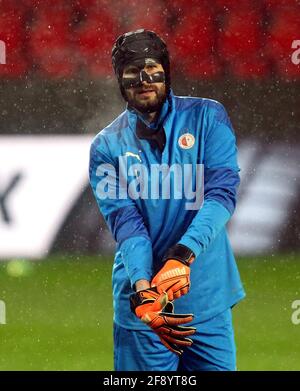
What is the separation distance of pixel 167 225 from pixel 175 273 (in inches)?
6.6

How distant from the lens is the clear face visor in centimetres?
246

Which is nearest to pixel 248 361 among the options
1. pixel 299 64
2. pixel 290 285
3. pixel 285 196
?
pixel 290 285

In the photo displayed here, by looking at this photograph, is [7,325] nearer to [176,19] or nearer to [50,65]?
[50,65]

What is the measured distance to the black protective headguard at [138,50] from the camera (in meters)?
2.47

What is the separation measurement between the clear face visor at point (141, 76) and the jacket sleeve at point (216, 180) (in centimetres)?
21

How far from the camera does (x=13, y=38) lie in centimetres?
293

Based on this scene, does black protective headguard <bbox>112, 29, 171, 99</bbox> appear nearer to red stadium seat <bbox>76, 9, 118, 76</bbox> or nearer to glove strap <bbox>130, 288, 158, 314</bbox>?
red stadium seat <bbox>76, 9, 118, 76</bbox>

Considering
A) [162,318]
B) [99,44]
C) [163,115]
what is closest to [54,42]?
[99,44]

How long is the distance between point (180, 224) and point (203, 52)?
2.73 feet

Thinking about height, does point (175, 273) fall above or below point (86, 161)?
below

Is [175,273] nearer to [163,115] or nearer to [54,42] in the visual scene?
[163,115]

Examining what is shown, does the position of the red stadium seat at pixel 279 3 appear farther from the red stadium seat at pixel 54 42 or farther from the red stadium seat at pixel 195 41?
the red stadium seat at pixel 54 42

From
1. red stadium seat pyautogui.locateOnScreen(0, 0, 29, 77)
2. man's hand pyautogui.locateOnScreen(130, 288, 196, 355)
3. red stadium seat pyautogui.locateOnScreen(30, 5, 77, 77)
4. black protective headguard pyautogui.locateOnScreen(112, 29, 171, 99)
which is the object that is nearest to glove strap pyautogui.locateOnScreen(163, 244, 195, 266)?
man's hand pyautogui.locateOnScreen(130, 288, 196, 355)
